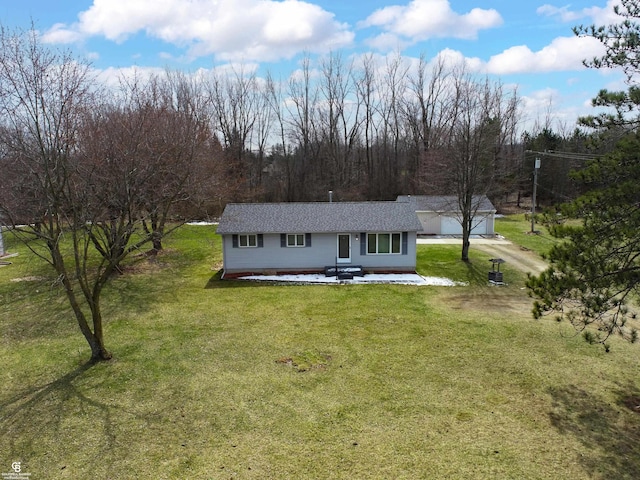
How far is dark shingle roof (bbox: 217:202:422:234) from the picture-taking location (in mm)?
18250

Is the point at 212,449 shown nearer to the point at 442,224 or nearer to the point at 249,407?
the point at 249,407

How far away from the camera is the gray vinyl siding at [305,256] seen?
18516mm

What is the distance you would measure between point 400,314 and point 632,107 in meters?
8.27

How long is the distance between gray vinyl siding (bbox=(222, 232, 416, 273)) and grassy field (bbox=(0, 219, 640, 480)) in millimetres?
4137

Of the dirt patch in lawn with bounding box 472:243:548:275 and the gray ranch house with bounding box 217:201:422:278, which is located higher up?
the gray ranch house with bounding box 217:201:422:278

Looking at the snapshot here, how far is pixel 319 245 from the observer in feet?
61.1

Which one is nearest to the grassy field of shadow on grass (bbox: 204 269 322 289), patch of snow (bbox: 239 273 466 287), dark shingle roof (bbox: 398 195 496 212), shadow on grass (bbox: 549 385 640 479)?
shadow on grass (bbox: 549 385 640 479)

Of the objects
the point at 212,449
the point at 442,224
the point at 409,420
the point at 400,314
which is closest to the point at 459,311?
the point at 400,314

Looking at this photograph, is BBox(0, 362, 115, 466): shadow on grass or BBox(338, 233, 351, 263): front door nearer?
BBox(0, 362, 115, 466): shadow on grass

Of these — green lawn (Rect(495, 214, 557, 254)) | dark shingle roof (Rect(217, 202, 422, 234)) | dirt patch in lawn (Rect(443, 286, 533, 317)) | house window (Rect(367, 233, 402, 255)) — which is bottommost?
dirt patch in lawn (Rect(443, 286, 533, 317))

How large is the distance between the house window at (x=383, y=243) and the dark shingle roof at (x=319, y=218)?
18.4 inches

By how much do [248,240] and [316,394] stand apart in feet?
35.9

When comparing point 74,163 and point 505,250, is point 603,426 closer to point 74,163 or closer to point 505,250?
point 74,163

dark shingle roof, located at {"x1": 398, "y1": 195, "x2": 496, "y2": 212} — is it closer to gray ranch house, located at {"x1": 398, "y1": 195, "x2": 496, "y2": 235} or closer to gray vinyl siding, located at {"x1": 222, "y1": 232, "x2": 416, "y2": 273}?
gray ranch house, located at {"x1": 398, "y1": 195, "x2": 496, "y2": 235}
